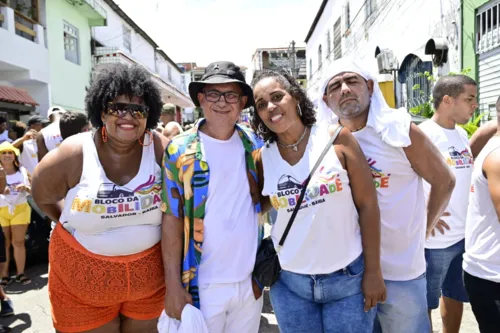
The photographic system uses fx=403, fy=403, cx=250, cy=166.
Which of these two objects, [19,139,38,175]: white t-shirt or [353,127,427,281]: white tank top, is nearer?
[353,127,427,281]: white tank top

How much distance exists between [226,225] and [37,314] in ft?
10.3

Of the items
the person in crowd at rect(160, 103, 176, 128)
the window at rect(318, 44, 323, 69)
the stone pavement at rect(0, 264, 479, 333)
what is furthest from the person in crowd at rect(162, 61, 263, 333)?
the window at rect(318, 44, 323, 69)

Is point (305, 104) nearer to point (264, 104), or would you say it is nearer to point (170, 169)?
point (264, 104)

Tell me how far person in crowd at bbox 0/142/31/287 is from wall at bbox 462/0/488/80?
7437 mm

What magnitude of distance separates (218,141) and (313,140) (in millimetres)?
511

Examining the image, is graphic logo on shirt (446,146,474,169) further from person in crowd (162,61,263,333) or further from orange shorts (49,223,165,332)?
orange shorts (49,223,165,332)

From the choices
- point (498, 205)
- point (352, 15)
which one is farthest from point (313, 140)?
point (352, 15)

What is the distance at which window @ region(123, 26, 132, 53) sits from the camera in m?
21.3

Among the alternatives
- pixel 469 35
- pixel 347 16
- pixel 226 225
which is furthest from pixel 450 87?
pixel 347 16

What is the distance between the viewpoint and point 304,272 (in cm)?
198

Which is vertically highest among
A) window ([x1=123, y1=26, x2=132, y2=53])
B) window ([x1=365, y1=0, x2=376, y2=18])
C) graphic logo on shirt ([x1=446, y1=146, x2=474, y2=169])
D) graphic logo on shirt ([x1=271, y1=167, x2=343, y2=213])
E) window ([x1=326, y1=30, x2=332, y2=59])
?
window ([x1=123, y1=26, x2=132, y2=53])

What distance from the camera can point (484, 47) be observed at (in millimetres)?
6969

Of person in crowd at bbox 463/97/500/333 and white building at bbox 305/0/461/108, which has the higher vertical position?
white building at bbox 305/0/461/108

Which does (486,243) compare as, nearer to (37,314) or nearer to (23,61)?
(37,314)
